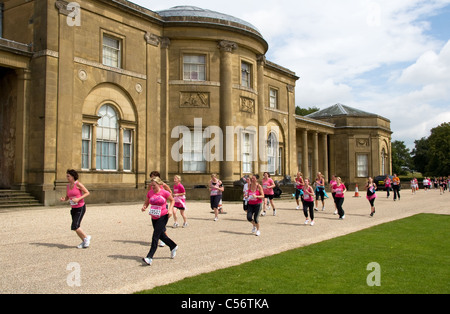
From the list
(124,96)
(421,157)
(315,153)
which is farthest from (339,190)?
(421,157)

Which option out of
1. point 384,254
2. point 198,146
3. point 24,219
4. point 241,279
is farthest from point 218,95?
point 241,279

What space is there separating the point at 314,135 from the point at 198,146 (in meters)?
21.4

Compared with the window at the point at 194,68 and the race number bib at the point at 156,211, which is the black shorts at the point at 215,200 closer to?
the race number bib at the point at 156,211

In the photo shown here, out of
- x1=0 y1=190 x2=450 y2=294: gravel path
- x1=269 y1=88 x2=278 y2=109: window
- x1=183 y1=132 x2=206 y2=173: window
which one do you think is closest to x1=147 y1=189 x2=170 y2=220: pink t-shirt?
x1=0 y1=190 x2=450 y2=294: gravel path

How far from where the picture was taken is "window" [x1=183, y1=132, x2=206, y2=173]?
2542cm

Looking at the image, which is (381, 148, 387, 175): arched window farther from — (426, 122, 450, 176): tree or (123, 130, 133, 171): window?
(123, 130, 133, 171): window

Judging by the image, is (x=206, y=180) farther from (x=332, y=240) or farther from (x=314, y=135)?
(x=314, y=135)

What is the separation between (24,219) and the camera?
13.5 m

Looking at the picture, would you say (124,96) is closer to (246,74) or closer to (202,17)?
(202,17)

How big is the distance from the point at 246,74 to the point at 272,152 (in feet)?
24.3

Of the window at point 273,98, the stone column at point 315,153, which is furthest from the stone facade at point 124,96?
the stone column at point 315,153

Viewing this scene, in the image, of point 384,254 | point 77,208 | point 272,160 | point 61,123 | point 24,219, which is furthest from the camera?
point 272,160

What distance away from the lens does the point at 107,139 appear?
22094 millimetres

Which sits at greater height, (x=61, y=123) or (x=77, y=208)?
(x=61, y=123)
